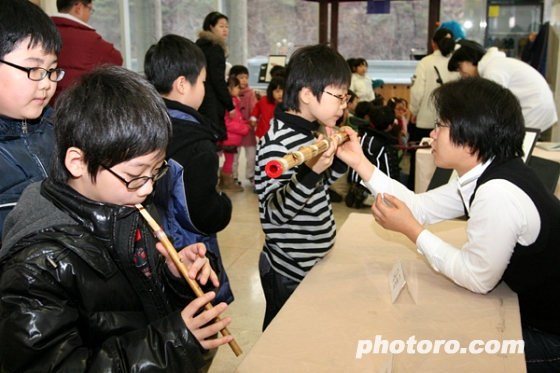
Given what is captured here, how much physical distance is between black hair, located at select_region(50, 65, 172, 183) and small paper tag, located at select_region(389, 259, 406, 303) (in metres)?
0.76

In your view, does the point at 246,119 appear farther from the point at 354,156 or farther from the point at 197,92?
the point at 354,156

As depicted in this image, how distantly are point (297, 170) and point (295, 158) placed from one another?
0.54 metres

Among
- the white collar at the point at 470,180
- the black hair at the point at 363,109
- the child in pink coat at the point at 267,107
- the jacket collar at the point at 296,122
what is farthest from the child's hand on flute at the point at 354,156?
the black hair at the point at 363,109

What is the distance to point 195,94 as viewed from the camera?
2.14 meters

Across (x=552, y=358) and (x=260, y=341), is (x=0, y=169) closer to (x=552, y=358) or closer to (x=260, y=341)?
(x=260, y=341)

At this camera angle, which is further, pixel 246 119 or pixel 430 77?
pixel 246 119

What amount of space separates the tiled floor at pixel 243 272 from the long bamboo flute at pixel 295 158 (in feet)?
3.07

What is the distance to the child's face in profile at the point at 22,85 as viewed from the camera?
4.54 ft

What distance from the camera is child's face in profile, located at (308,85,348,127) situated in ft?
6.49

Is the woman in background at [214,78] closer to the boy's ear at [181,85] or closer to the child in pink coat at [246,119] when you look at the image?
the child in pink coat at [246,119]

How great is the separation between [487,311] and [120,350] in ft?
3.21

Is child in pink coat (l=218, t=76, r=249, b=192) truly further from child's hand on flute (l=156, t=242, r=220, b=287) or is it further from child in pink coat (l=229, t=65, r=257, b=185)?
child's hand on flute (l=156, t=242, r=220, b=287)

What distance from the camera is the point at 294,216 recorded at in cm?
182

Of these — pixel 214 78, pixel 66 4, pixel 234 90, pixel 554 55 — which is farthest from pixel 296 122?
pixel 554 55
